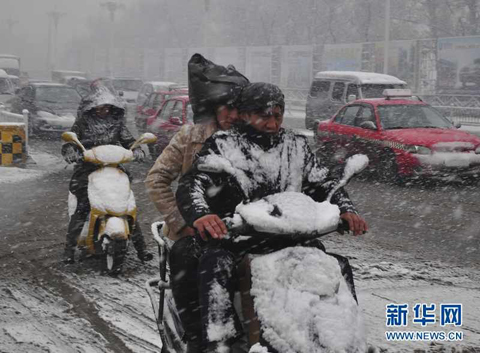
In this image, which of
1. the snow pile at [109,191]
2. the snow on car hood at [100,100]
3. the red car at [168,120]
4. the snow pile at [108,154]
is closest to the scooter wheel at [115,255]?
the snow pile at [109,191]

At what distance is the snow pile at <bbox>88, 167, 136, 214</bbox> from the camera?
6.88 meters

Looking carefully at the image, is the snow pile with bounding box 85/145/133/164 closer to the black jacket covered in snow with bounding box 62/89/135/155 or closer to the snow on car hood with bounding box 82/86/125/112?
the black jacket covered in snow with bounding box 62/89/135/155

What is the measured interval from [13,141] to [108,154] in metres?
9.16

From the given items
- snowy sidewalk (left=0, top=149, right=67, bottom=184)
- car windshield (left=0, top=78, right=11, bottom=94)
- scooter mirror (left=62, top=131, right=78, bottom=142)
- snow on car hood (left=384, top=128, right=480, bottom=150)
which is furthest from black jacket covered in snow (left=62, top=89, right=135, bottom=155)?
car windshield (left=0, top=78, right=11, bottom=94)

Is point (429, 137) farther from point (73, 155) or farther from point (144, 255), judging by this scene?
point (73, 155)

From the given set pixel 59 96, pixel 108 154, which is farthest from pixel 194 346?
pixel 59 96

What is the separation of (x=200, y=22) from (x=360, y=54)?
44164mm

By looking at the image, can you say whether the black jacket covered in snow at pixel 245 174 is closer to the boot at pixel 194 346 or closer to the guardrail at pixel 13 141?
the boot at pixel 194 346

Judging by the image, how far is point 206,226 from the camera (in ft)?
10.8

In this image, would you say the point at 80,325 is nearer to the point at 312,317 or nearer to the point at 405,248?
the point at 312,317

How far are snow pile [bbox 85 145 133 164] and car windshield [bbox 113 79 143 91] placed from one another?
3236cm

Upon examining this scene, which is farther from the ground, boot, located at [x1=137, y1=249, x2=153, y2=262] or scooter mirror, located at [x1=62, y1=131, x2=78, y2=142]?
scooter mirror, located at [x1=62, y1=131, x2=78, y2=142]

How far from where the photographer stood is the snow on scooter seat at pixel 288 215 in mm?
3189

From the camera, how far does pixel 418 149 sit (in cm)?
1296
